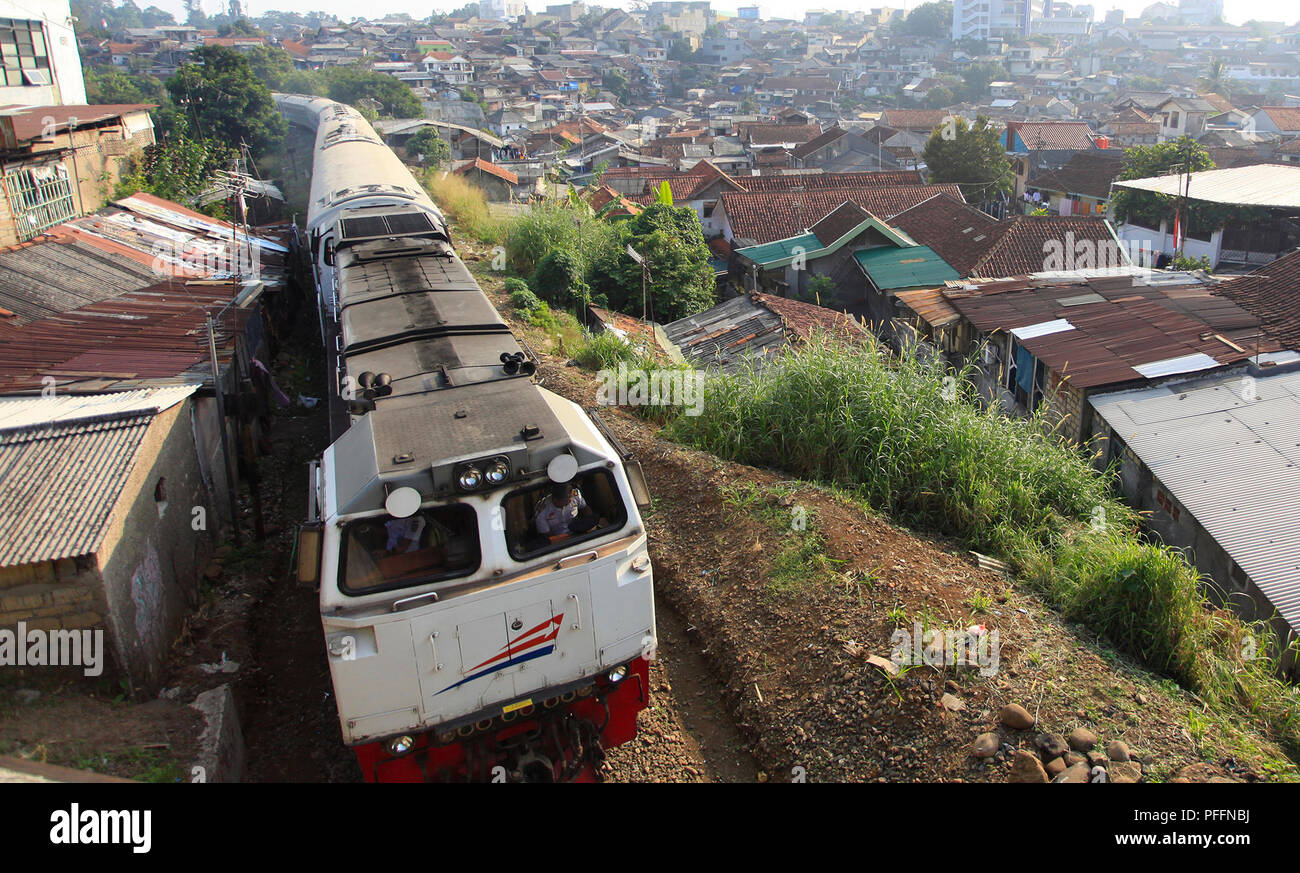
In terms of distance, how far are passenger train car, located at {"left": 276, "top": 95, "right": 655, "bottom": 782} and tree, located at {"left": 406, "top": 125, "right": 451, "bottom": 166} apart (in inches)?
1257

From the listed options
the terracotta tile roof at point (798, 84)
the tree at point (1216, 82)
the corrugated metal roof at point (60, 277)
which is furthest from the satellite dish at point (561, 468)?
the tree at point (1216, 82)

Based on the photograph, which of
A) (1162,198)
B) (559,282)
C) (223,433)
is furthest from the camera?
(1162,198)

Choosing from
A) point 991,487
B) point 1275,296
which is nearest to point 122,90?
point 1275,296

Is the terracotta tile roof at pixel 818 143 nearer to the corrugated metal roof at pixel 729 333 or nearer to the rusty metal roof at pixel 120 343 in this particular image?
the corrugated metal roof at pixel 729 333

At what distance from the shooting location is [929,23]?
11950 cm

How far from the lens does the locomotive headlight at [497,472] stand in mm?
4320

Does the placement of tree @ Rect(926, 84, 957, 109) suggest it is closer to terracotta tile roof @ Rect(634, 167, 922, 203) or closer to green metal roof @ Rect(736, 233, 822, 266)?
terracotta tile roof @ Rect(634, 167, 922, 203)

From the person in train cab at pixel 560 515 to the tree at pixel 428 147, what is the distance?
32.2 m

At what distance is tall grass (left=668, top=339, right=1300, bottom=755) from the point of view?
577 centimetres

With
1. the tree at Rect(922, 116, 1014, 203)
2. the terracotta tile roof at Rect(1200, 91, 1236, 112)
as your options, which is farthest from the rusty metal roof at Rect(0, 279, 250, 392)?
the terracotta tile roof at Rect(1200, 91, 1236, 112)

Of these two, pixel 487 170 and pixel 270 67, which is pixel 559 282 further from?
pixel 270 67

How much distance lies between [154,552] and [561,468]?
127 inches

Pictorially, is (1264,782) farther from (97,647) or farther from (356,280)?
(356,280)

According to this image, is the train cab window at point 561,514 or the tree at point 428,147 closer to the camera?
the train cab window at point 561,514
